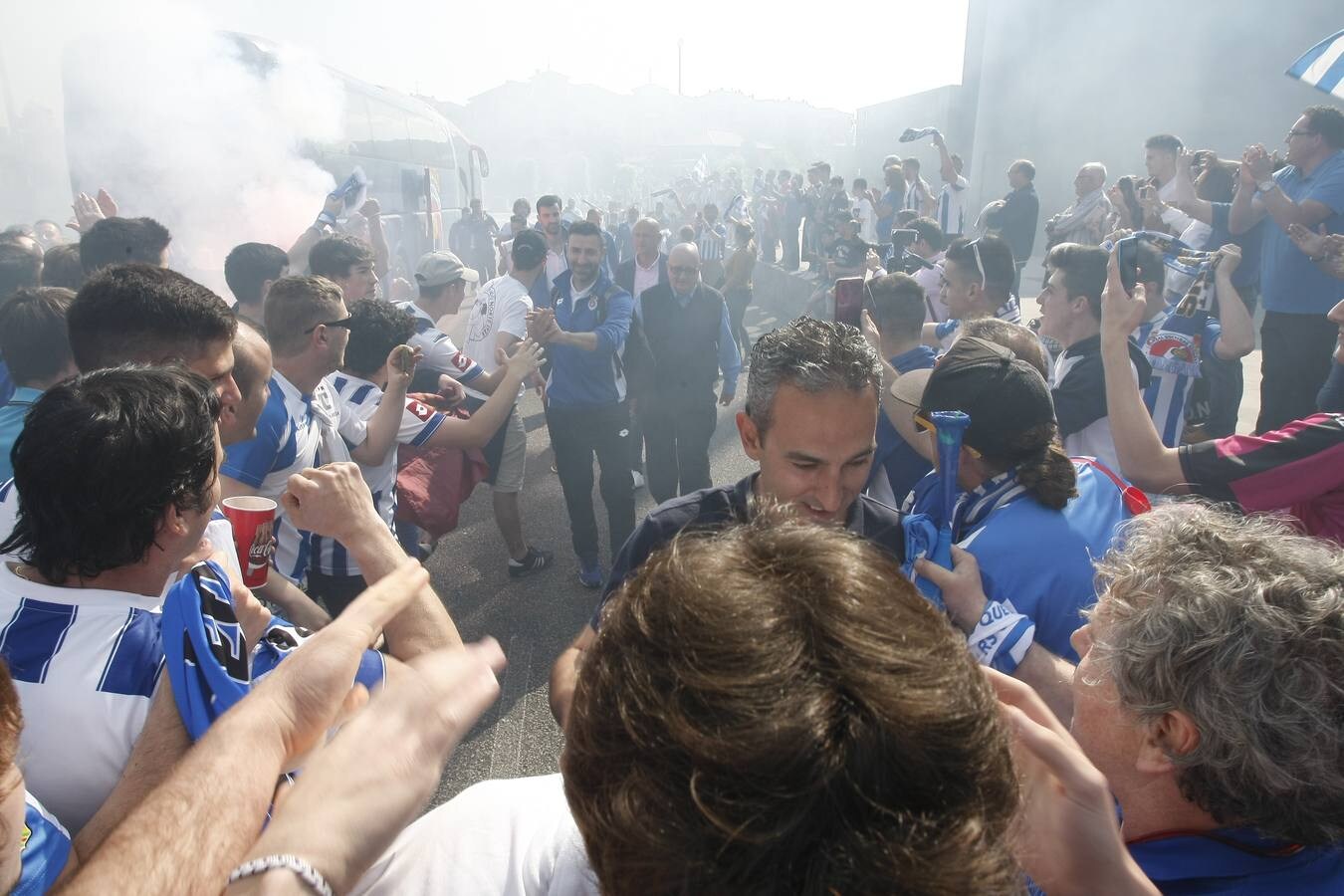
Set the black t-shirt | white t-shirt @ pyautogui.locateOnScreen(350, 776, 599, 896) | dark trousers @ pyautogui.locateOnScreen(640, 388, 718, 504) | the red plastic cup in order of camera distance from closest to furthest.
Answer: white t-shirt @ pyautogui.locateOnScreen(350, 776, 599, 896), the red plastic cup, the black t-shirt, dark trousers @ pyautogui.locateOnScreen(640, 388, 718, 504)

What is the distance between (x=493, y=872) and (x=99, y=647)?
84 cm

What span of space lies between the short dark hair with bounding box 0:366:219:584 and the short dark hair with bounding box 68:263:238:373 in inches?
35.9

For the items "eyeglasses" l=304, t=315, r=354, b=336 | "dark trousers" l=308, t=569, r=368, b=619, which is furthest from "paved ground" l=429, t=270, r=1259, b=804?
"eyeglasses" l=304, t=315, r=354, b=336

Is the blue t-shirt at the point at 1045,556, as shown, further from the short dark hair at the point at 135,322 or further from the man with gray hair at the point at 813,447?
the short dark hair at the point at 135,322

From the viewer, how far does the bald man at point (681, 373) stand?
17.1ft

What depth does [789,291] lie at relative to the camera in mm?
15531

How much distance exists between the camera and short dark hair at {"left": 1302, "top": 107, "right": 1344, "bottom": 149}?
198 inches

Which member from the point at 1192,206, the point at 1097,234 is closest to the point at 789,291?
the point at 1097,234

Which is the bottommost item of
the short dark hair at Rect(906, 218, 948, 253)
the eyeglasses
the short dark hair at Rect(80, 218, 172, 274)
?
the short dark hair at Rect(906, 218, 948, 253)

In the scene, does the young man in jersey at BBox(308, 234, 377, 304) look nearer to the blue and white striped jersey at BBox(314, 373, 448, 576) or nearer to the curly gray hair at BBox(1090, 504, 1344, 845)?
the blue and white striped jersey at BBox(314, 373, 448, 576)

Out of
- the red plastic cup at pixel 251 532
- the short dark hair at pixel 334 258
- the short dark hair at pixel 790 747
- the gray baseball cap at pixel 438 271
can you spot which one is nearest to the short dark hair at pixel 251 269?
the short dark hair at pixel 334 258

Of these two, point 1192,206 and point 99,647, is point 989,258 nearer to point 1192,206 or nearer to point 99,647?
point 1192,206

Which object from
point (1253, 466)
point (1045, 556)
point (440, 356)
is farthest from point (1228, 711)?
point (440, 356)

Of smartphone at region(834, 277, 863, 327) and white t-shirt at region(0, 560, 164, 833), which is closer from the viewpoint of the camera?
white t-shirt at region(0, 560, 164, 833)
